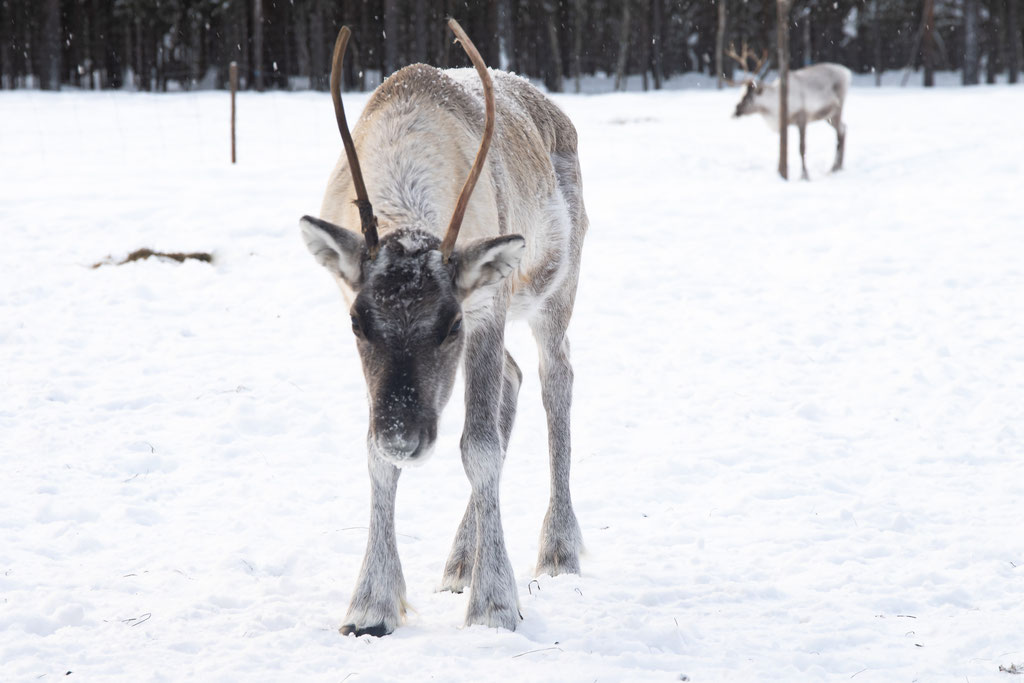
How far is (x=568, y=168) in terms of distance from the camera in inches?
194

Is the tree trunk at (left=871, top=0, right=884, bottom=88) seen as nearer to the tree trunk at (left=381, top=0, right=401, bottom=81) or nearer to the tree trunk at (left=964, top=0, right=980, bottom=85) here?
the tree trunk at (left=964, top=0, right=980, bottom=85)

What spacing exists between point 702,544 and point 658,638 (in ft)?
3.50

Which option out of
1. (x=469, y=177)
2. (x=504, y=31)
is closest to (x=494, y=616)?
(x=469, y=177)

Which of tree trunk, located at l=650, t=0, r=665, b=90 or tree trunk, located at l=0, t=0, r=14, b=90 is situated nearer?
tree trunk, located at l=0, t=0, r=14, b=90

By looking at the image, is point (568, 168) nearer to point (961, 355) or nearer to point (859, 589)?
point (859, 589)

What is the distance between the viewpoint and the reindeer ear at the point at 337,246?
313 centimetres

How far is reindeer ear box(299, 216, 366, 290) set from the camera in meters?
3.13

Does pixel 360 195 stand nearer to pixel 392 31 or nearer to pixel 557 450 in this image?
pixel 557 450

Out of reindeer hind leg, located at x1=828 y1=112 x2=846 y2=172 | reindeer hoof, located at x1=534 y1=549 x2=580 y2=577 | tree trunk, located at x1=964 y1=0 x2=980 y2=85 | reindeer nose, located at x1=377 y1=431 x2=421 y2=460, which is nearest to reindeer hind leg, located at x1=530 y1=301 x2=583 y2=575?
reindeer hoof, located at x1=534 y1=549 x2=580 y2=577

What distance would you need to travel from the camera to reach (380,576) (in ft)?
11.5

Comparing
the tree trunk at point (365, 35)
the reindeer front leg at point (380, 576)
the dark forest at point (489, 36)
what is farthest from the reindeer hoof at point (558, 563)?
the tree trunk at point (365, 35)

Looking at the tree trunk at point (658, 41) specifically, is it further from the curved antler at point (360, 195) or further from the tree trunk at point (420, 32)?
the curved antler at point (360, 195)

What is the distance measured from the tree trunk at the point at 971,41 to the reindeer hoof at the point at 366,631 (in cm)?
3468

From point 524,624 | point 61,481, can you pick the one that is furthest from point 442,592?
point 61,481
